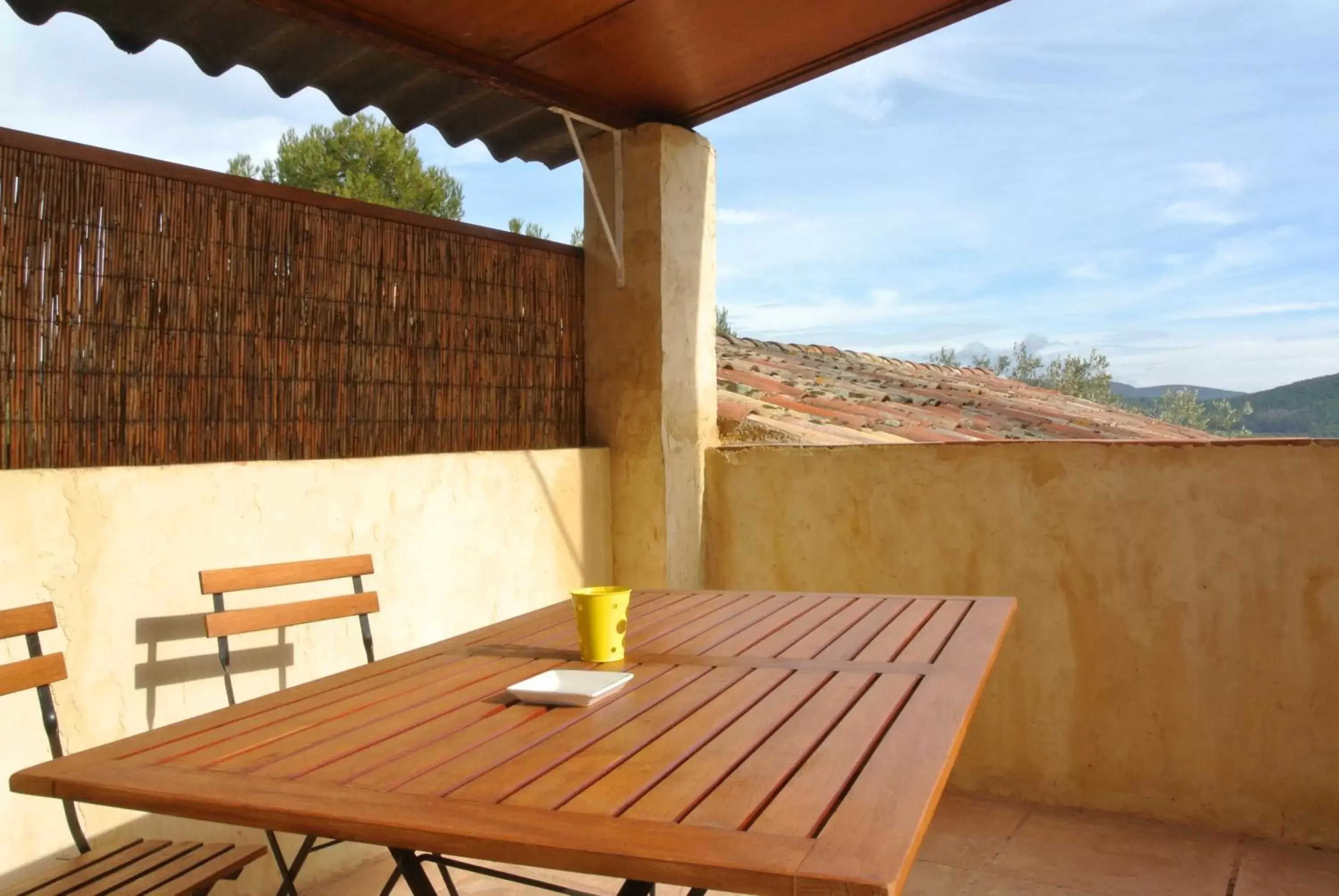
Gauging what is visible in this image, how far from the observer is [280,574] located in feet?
8.48

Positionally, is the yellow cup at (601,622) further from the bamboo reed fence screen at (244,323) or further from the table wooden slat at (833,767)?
the bamboo reed fence screen at (244,323)

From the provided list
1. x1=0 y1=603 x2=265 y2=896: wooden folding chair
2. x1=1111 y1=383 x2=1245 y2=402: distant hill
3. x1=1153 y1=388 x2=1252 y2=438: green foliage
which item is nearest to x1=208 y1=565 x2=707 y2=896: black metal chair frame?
x1=0 y1=603 x2=265 y2=896: wooden folding chair

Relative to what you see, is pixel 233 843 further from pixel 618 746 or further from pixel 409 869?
pixel 618 746

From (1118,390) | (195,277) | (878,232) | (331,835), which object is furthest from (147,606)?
(878,232)

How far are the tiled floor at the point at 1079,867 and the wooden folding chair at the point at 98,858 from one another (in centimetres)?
110

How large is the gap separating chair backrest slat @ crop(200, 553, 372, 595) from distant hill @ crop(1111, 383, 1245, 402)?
23.3 meters

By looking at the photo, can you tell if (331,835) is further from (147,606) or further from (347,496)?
(347,496)

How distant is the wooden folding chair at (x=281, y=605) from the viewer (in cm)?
238

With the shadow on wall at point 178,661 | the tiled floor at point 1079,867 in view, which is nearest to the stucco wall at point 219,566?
the shadow on wall at point 178,661

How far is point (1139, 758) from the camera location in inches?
134

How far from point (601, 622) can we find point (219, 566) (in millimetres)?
1617

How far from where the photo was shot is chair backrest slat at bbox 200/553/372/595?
2.45 m

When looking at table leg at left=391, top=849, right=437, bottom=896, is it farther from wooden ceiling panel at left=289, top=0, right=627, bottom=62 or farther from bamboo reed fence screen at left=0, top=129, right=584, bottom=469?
wooden ceiling panel at left=289, top=0, right=627, bottom=62

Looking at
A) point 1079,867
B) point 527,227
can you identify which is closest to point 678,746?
point 1079,867
